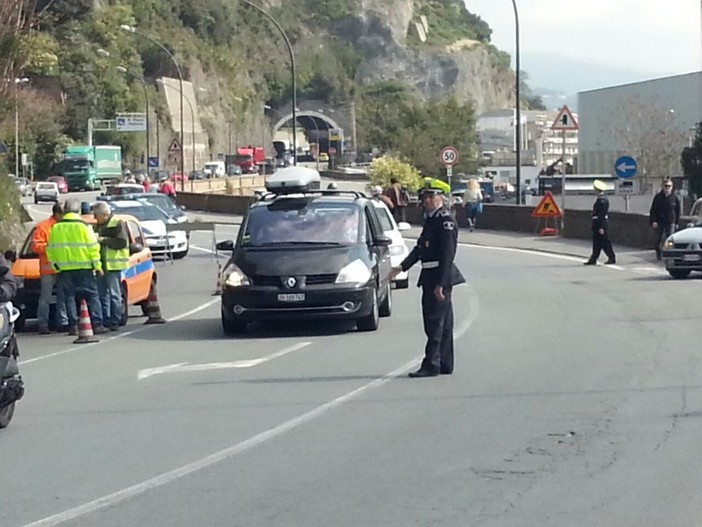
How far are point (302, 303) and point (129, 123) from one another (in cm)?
8531

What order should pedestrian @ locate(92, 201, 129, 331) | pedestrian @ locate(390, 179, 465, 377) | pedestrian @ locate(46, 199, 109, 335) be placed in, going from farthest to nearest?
pedestrian @ locate(92, 201, 129, 331)
pedestrian @ locate(46, 199, 109, 335)
pedestrian @ locate(390, 179, 465, 377)

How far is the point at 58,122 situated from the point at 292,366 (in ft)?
314

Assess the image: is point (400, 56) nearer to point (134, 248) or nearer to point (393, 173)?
point (393, 173)

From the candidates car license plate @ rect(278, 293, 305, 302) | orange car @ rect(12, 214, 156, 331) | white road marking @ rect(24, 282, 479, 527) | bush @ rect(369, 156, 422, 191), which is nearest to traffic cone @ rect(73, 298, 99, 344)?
orange car @ rect(12, 214, 156, 331)

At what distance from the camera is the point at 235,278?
1698 cm

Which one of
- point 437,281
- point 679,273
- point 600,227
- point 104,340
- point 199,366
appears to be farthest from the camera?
point 600,227

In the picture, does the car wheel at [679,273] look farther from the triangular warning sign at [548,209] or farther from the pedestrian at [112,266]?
the triangular warning sign at [548,209]

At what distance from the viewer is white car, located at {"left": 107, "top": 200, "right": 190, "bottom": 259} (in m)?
33.5

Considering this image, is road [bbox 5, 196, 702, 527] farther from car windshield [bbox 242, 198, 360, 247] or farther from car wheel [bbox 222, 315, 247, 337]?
car windshield [bbox 242, 198, 360, 247]

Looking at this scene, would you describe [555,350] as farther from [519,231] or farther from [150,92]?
[150,92]

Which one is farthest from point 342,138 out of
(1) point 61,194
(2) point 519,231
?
(2) point 519,231

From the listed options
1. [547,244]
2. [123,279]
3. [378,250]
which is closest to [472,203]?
[547,244]

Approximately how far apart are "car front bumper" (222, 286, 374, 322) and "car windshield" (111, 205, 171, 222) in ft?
58.1

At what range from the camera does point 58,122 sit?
350ft
